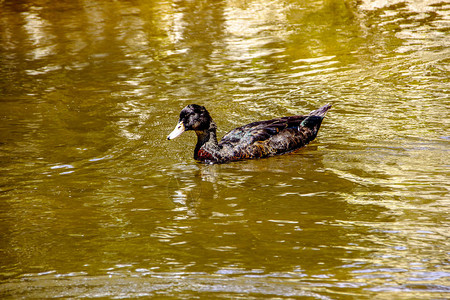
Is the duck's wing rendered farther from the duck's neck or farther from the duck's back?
the duck's neck

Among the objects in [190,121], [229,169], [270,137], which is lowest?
[229,169]

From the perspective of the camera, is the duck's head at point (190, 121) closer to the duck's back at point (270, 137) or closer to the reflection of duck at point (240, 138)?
the reflection of duck at point (240, 138)

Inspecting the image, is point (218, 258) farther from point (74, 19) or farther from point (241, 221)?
point (74, 19)

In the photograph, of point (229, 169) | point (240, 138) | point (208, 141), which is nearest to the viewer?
point (229, 169)

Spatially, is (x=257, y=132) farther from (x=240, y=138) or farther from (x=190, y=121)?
(x=190, y=121)

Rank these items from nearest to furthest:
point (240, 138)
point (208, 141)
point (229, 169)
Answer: point (229, 169) < point (208, 141) < point (240, 138)

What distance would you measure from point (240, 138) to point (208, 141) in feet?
1.62

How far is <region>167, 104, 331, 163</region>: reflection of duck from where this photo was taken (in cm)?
927

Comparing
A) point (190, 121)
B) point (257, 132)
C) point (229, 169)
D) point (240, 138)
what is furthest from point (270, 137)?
point (190, 121)

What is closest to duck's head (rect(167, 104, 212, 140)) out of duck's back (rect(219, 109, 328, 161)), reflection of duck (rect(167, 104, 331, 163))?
reflection of duck (rect(167, 104, 331, 163))

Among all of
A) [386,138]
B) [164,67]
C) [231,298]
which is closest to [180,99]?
[164,67]

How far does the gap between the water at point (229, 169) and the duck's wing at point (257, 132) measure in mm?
355

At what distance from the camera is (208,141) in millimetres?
9242

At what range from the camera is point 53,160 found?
9547 mm
